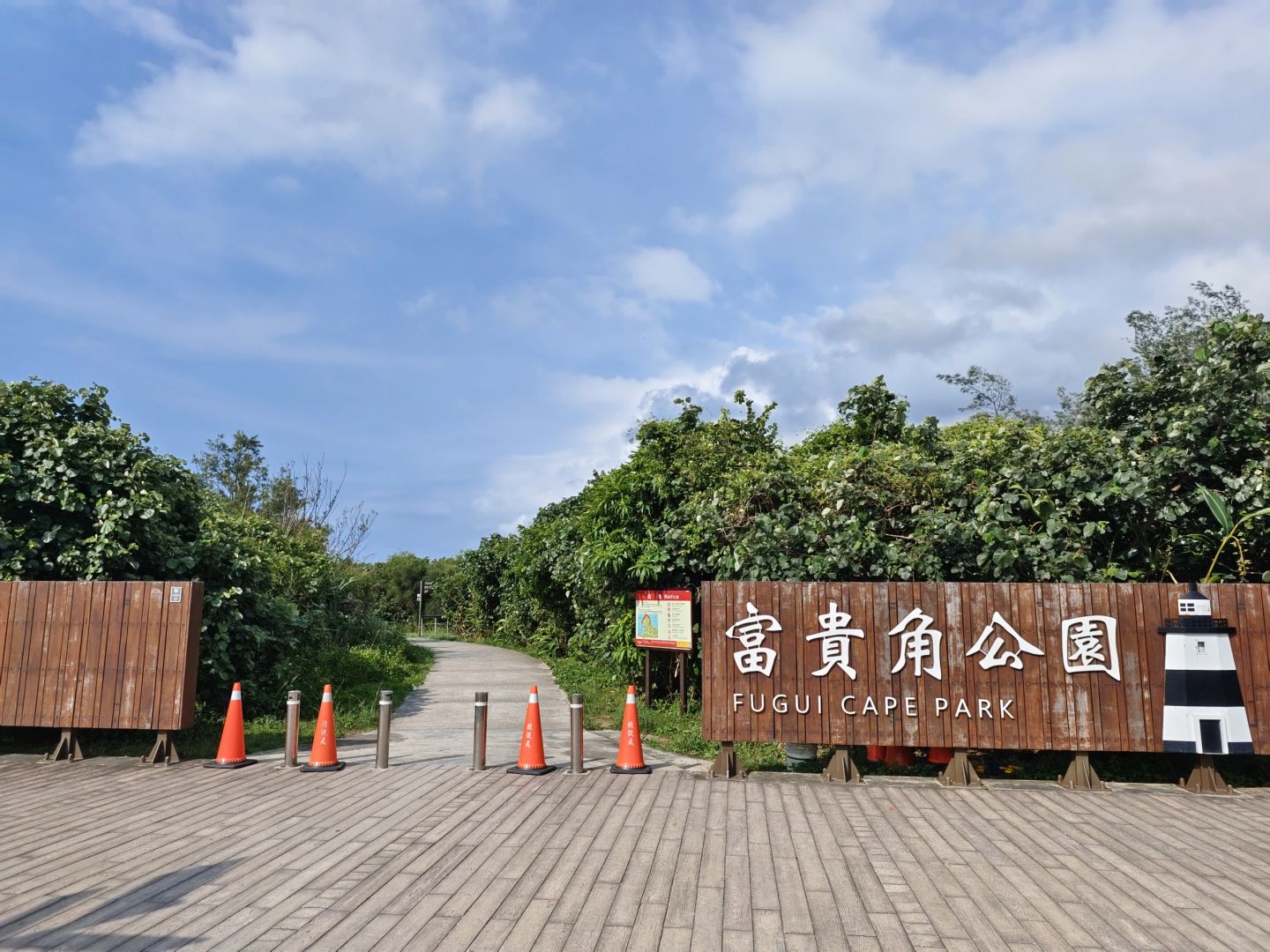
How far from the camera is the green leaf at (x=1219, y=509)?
8586 millimetres

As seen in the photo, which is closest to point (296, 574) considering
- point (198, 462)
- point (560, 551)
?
point (560, 551)

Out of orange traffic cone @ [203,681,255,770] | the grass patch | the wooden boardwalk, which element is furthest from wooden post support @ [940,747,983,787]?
the grass patch

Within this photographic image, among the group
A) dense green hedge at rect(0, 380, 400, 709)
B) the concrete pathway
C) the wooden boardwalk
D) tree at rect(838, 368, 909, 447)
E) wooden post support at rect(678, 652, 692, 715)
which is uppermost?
tree at rect(838, 368, 909, 447)

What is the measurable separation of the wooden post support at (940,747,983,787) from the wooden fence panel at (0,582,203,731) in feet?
25.2

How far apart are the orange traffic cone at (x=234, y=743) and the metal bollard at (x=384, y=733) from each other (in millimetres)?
1414

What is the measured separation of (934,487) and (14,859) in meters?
9.00

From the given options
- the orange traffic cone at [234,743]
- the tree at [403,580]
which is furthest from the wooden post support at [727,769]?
the tree at [403,580]

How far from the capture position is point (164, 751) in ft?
30.0

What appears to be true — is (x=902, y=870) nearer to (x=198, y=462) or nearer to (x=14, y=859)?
Answer: (x=14, y=859)

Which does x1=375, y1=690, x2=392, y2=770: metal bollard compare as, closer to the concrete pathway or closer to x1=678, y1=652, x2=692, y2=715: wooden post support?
the concrete pathway

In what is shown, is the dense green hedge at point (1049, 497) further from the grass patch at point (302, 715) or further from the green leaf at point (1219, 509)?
the grass patch at point (302, 715)

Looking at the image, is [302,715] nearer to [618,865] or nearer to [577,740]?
[577,740]

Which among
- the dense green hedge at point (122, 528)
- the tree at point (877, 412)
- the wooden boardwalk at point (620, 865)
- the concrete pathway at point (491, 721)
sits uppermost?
the tree at point (877, 412)

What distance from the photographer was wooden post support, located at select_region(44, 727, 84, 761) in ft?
30.6
